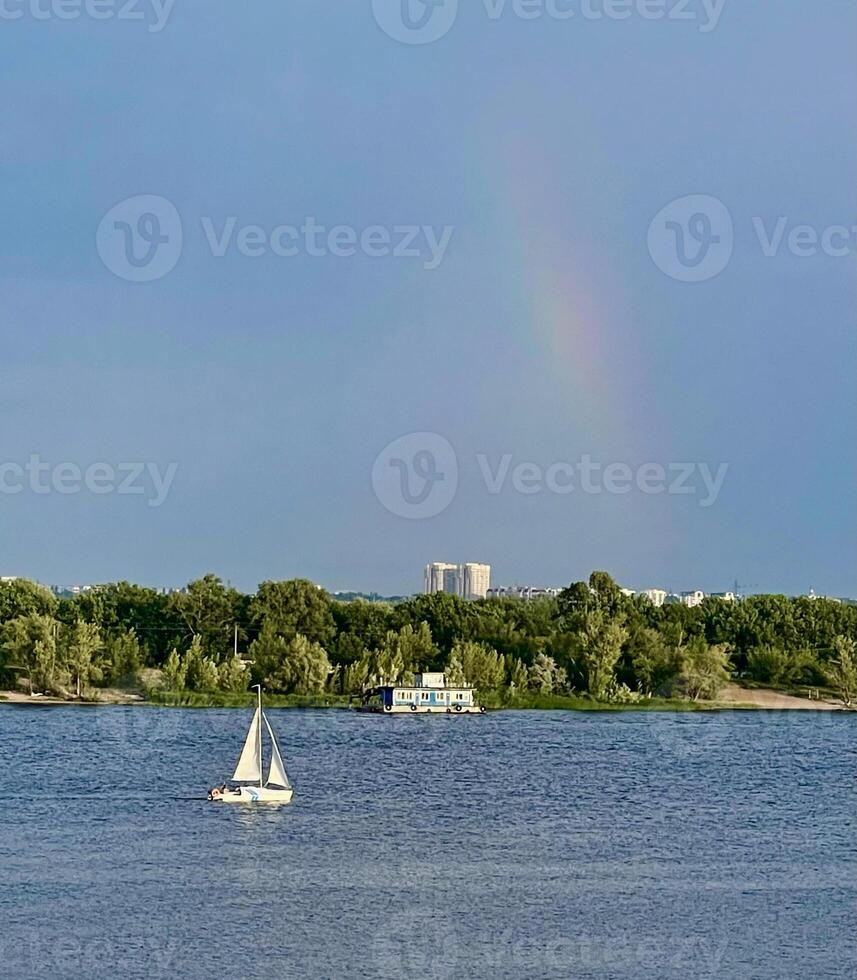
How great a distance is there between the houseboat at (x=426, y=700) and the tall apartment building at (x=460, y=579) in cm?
3980

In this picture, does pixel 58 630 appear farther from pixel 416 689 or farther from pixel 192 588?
pixel 416 689

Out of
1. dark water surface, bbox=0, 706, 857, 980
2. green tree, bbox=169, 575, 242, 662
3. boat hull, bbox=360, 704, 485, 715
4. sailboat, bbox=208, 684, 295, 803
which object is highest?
green tree, bbox=169, 575, 242, 662

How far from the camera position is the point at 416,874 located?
37.0 metres

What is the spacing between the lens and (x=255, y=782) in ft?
160

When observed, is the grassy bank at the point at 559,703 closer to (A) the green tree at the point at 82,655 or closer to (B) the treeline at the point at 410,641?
(B) the treeline at the point at 410,641

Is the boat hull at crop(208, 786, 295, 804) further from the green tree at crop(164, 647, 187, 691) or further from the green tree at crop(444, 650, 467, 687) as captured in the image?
the green tree at crop(164, 647, 187, 691)

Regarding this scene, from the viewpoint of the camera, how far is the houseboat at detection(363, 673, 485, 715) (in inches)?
3337

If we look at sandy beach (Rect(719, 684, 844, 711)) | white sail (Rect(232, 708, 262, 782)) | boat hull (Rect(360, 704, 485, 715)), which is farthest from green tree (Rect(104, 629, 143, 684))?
white sail (Rect(232, 708, 262, 782))

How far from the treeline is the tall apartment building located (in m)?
24.0

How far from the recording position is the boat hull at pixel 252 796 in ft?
155

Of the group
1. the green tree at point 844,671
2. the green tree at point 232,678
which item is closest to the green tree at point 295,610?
the green tree at point 232,678

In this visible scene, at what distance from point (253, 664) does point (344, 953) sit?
6060 centimetres

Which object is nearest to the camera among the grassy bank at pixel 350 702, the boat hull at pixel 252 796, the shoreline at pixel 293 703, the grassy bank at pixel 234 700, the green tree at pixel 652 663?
the boat hull at pixel 252 796

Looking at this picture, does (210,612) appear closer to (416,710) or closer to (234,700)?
(234,700)
